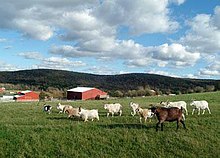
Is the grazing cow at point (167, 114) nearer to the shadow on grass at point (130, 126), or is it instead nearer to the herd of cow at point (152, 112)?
the herd of cow at point (152, 112)

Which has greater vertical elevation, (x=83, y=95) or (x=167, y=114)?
(x=83, y=95)

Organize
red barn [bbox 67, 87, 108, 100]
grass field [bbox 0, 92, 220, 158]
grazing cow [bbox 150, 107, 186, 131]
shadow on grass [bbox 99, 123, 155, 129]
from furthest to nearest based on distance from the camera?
red barn [bbox 67, 87, 108, 100], shadow on grass [bbox 99, 123, 155, 129], grazing cow [bbox 150, 107, 186, 131], grass field [bbox 0, 92, 220, 158]

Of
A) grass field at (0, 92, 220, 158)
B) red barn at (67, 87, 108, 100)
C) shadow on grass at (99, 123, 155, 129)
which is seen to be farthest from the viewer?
red barn at (67, 87, 108, 100)

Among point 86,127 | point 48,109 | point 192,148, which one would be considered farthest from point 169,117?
point 48,109

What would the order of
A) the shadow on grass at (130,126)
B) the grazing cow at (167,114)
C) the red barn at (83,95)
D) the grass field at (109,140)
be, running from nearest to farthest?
the grass field at (109,140)
the grazing cow at (167,114)
the shadow on grass at (130,126)
the red barn at (83,95)

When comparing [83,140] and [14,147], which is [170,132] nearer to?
[83,140]

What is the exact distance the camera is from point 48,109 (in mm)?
35812

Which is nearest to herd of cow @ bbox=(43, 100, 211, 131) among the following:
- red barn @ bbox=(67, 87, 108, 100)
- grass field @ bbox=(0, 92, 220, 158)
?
grass field @ bbox=(0, 92, 220, 158)

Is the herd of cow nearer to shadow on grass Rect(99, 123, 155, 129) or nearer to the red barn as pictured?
shadow on grass Rect(99, 123, 155, 129)

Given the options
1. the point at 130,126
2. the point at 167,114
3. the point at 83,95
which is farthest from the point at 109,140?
the point at 83,95

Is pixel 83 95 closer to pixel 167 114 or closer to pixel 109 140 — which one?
pixel 167 114

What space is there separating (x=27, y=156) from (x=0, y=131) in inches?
176

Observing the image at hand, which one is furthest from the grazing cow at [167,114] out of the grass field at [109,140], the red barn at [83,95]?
the red barn at [83,95]

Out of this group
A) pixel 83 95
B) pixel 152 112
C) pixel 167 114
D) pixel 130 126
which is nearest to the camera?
pixel 167 114
